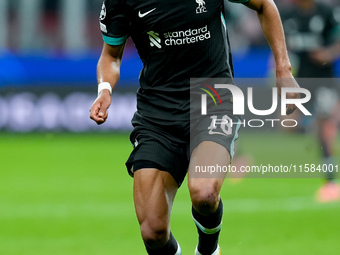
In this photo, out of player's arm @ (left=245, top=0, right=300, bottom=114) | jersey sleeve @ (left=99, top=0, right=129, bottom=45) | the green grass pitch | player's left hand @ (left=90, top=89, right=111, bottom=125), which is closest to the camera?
player's left hand @ (left=90, top=89, right=111, bottom=125)

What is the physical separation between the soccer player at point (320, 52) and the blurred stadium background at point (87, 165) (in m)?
0.65

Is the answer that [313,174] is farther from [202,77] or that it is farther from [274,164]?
[202,77]

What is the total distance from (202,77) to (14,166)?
28.6 ft

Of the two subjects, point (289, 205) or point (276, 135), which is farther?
point (276, 135)

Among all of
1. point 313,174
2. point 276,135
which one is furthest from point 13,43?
point 313,174

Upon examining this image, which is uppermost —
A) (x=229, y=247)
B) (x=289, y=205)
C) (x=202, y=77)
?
(x=202, y=77)

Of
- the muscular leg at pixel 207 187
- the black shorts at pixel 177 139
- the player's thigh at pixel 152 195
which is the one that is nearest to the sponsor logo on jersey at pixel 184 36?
the black shorts at pixel 177 139

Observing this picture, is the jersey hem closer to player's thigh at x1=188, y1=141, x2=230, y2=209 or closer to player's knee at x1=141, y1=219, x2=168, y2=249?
player's thigh at x1=188, y1=141, x2=230, y2=209

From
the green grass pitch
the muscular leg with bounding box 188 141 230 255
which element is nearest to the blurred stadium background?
the green grass pitch

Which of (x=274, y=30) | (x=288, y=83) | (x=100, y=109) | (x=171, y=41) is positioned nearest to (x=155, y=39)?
(x=171, y=41)

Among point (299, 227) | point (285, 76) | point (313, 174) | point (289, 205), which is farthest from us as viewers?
point (313, 174)

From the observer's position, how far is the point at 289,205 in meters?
9.97

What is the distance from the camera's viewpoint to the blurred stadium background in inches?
320

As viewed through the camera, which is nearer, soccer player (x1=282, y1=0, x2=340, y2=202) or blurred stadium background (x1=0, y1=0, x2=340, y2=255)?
blurred stadium background (x1=0, y1=0, x2=340, y2=255)
